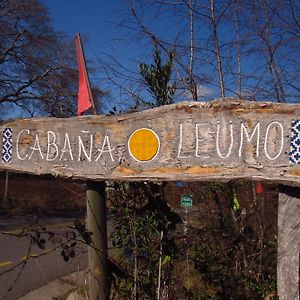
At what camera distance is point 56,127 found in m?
2.71

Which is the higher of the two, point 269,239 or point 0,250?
point 269,239

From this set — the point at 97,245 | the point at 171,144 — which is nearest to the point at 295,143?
the point at 171,144

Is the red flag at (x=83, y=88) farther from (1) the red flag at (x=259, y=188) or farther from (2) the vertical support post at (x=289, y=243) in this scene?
(1) the red flag at (x=259, y=188)

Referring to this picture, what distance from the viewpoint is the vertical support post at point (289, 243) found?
83.1 inches

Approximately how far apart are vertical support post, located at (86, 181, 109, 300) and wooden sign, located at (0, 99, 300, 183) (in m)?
0.21

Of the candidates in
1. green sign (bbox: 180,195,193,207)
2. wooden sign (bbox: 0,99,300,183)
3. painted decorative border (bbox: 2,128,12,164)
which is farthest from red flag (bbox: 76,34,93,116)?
green sign (bbox: 180,195,193,207)

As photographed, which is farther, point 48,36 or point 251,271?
point 48,36

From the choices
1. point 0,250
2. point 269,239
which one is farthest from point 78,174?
point 0,250

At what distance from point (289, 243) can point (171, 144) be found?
2.57 ft

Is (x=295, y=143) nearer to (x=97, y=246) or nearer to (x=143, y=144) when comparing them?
(x=143, y=144)

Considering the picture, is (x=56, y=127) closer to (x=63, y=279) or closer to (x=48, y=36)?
(x=63, y=279)

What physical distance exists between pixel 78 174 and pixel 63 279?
3.45m

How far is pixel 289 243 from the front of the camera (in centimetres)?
213

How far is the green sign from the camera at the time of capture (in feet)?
13.0
